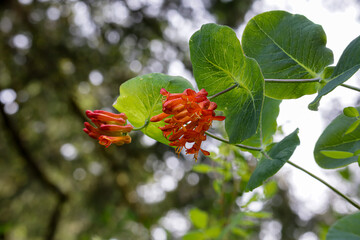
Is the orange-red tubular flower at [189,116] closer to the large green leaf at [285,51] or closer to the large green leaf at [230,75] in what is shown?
the large green leaf at [230,75]

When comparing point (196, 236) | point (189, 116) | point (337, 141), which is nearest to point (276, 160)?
point (189, 116)

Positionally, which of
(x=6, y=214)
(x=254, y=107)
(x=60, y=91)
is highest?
(x=254, y=107)

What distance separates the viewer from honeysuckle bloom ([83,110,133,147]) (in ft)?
2.39

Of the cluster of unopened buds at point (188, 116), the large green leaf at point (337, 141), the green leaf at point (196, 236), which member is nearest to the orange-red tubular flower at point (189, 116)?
the cluster of unopened buds at point (188, 116)

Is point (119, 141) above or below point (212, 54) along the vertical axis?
below

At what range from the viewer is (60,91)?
363 cm

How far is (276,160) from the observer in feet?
1.99

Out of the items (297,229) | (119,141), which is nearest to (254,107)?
(119,141)

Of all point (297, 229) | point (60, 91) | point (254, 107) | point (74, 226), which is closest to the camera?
point (254, 107)

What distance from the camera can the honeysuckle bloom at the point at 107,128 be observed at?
728mm

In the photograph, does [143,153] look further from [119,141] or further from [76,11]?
[119,141]

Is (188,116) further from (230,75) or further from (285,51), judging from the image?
(285,51)

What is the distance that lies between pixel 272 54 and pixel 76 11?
3.67 m

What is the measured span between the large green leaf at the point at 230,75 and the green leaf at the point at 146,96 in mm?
58
